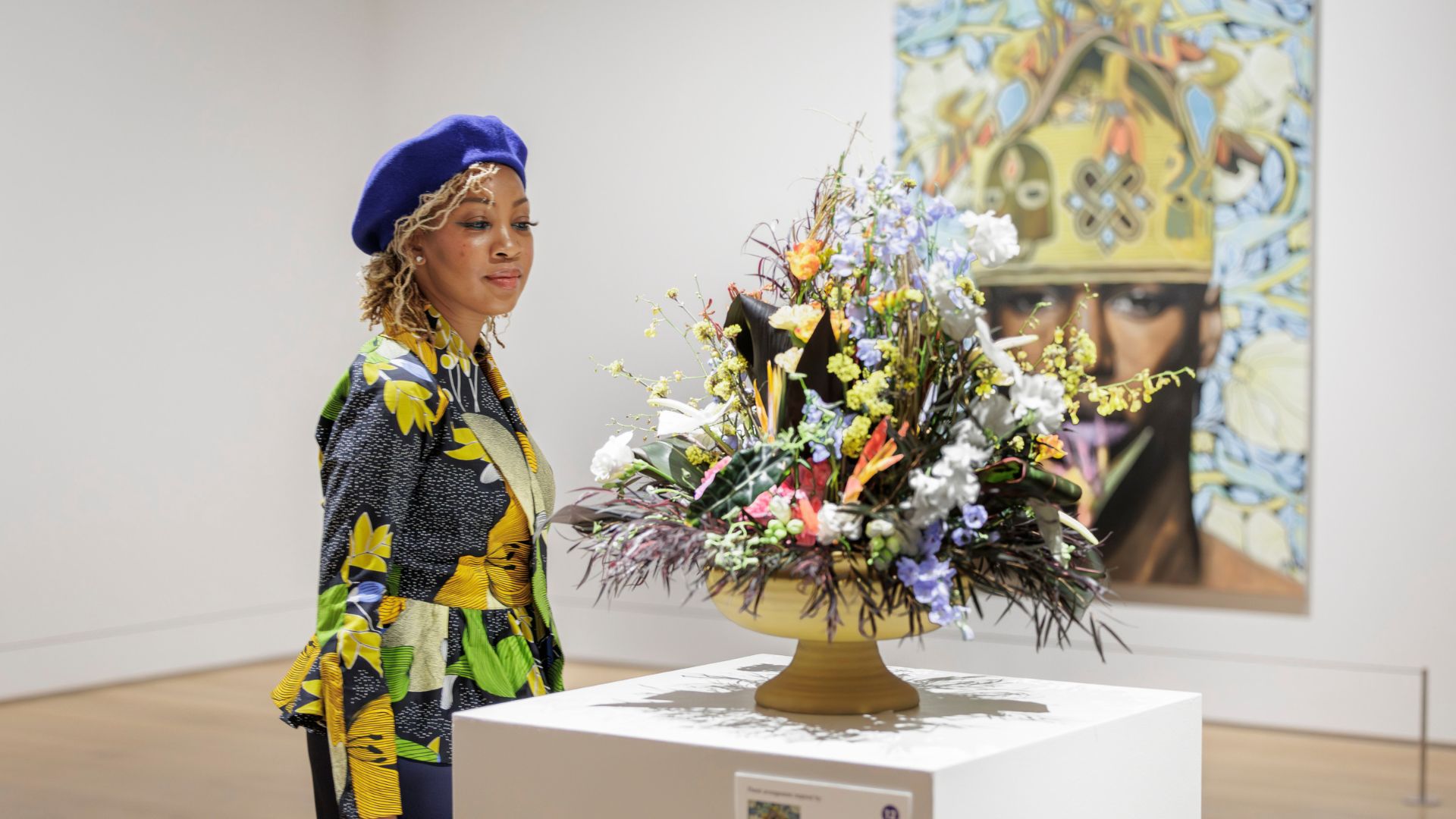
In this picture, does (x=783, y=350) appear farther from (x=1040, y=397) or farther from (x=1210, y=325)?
(x=1210, y=325)

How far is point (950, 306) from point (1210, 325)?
12.6 feet

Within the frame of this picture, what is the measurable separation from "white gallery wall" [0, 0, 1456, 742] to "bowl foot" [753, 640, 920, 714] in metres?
3.52

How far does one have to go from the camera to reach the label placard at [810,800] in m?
1.21

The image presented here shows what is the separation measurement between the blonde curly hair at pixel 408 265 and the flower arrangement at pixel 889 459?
1.81 ft

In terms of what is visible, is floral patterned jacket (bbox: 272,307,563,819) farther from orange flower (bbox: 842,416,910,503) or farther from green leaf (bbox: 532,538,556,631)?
orange flower (bbox: 842,416,910,503)

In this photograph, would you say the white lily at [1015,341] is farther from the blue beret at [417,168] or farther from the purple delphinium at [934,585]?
the blue beret at [417,168]

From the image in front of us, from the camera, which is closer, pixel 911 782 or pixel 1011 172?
pixel 911 782

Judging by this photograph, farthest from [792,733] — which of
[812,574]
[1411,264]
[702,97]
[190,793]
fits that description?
[702,97]

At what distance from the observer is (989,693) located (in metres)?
1.62

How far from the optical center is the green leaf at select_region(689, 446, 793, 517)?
140 centimetres

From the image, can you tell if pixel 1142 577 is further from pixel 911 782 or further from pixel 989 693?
pixel 911 782

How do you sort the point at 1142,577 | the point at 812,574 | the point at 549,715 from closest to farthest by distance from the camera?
the point at 812,574, the point at 549,715, the point at 1142,577

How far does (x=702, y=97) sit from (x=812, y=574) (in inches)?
196

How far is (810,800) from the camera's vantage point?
126cm
